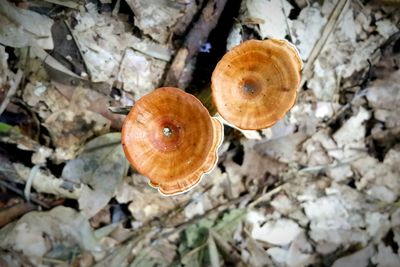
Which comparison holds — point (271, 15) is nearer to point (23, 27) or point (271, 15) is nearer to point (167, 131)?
point (167, 131)

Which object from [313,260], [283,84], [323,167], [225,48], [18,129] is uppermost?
[283,84]

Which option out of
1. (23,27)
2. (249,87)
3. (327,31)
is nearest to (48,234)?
(23,27)

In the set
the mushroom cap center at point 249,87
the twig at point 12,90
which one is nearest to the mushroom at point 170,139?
the mushroom cap center at point 249,87

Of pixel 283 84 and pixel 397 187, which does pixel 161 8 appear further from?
pixel 397 187

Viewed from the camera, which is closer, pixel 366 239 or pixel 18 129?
pixel 18 129

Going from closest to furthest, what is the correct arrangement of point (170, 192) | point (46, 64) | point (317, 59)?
point (170, 192) < point (46, 64) < point (317, 59)

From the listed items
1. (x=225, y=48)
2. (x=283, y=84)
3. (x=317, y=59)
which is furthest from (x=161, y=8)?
(x=317, y=59)
